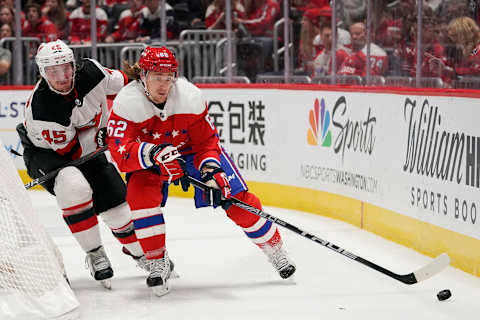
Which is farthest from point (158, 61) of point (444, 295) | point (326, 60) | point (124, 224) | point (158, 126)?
point (326, 60)

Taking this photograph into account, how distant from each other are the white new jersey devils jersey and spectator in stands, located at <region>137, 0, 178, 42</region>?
297cm

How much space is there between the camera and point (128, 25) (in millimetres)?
7012

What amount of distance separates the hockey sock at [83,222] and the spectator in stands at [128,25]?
3658mm

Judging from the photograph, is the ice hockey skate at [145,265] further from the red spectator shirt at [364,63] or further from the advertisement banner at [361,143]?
the red spectator shirt at [364,63]

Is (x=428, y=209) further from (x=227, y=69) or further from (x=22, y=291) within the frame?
(x=227, y=69)

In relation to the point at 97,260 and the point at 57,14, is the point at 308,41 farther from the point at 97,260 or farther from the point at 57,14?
the point at 97,260

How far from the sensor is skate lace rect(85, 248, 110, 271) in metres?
3.55

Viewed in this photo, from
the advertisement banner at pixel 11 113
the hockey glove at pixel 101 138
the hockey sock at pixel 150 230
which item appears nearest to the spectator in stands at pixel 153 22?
the advertisement banner at pixel 11 113

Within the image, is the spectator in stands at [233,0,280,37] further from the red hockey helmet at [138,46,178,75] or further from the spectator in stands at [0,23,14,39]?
the red hockey helmet at [138,46,178,75]

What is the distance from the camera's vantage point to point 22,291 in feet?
9.73

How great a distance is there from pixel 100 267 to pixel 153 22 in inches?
145

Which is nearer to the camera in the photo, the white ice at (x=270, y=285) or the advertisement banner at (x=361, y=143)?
the white ice at (x=270, y=285)

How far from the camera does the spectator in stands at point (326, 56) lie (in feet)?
18.2

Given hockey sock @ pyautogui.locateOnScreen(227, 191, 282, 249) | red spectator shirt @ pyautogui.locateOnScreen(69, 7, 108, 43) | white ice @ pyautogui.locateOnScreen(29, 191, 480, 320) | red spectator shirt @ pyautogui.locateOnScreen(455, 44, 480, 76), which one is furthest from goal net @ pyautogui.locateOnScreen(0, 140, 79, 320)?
red spectator shirt @ pyautogui.locateOnScreen(69, 7, 108, 43)
